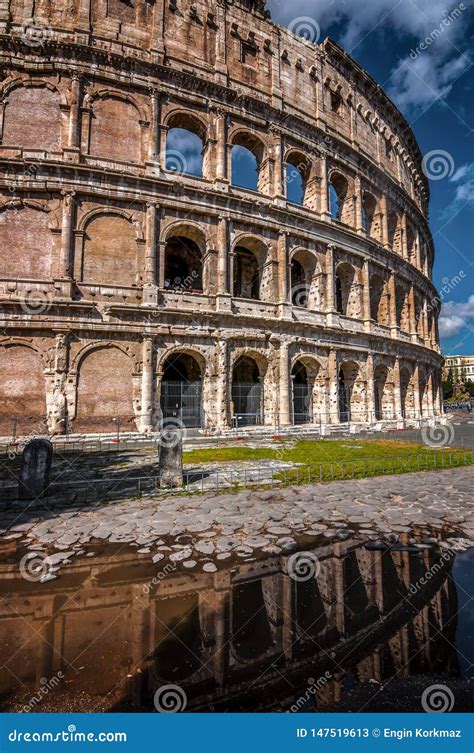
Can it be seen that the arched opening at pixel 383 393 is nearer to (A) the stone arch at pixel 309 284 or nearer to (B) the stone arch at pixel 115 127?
(A) the stone arch at pixel 309 284

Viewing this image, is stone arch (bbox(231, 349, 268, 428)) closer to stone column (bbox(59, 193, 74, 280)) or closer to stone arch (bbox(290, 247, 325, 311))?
stone arch (bbox(290, 247, 325, 311))

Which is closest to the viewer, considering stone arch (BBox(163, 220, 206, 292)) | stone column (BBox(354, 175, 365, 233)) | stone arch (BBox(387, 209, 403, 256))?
stone arch (BBox(163, 220, 206, 292))

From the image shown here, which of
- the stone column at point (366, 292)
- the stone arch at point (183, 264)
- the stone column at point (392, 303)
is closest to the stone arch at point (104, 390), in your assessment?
the stone arch at point (183, 264)

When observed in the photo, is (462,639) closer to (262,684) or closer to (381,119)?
(262,684)

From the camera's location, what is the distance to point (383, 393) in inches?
890

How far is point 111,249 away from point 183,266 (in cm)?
596

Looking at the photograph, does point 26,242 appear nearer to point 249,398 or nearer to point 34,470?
point 249,398

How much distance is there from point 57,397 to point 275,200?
13.7 metres

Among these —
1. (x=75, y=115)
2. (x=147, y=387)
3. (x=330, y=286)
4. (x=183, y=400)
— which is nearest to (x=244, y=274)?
(x=330, y=286)

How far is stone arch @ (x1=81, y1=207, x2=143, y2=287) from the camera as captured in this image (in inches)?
594

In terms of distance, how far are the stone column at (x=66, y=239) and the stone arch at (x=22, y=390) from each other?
10.6ft

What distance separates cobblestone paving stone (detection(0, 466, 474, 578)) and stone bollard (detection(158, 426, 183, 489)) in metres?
0.61

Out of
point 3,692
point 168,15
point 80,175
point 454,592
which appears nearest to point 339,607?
point 454,592

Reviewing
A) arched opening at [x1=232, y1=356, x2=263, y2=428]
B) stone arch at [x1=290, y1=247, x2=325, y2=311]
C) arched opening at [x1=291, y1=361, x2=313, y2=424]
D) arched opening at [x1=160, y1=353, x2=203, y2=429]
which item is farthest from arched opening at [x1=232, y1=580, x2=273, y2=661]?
stone arch at [x1=290, y1=247, x2=325, y2=311]
